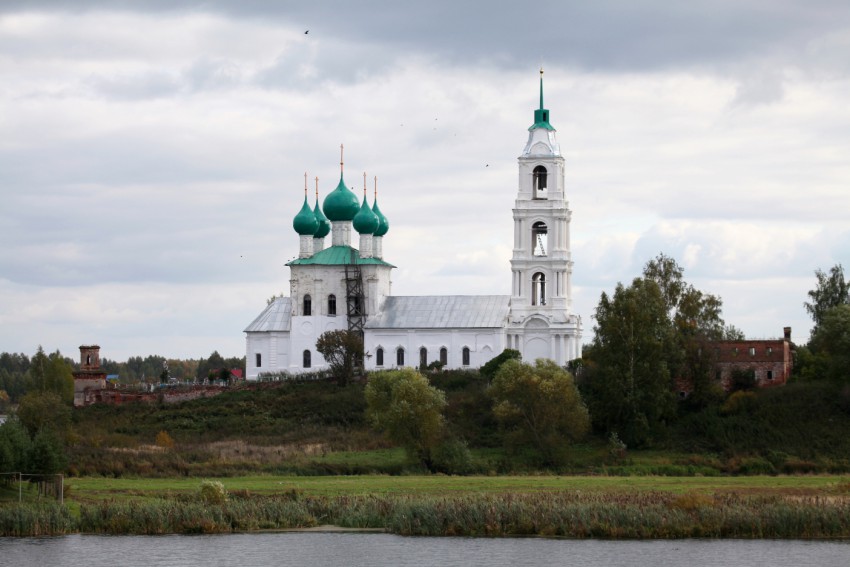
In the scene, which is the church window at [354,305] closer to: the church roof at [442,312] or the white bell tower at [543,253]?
the church roof at [442,312]

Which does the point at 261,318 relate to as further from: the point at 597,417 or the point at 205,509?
the point at 205,509

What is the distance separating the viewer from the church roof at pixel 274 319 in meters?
85.2

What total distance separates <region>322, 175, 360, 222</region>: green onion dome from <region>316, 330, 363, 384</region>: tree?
728 centimetres

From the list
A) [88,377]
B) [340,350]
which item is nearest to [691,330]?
[340,350]

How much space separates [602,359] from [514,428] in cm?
449

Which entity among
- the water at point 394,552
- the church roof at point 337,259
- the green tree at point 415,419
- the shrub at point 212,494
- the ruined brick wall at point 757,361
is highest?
the church roof at point 337,259

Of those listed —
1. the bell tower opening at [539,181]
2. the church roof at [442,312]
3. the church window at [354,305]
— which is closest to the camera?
the bell tower opening at [539,181]

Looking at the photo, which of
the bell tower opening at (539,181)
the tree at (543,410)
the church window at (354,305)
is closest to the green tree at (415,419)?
the tree at (543,410)

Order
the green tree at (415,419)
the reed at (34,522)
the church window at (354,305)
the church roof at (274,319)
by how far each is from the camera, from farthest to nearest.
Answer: the church roof at (274,319)
the church window at (354,305)
the green tree at (415,419)
the reed at (34,522)

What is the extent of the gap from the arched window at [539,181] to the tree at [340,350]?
1102 cm

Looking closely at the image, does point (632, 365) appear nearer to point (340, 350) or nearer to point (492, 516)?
point (340, 350)

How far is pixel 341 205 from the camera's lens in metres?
85.5

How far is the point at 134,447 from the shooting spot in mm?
67438

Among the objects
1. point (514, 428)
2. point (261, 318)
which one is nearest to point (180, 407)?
point (261, 318)
